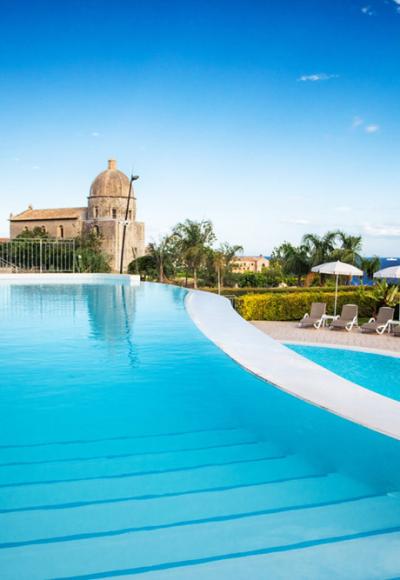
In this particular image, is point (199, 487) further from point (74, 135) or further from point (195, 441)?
point (74, 135)

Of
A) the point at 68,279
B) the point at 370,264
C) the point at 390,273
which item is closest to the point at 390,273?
the point at 390,273

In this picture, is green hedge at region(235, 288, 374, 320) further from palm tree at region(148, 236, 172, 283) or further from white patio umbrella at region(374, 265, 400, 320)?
palm tree at region(148, 236, 172, 283)

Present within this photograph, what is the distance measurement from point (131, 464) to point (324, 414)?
164cm

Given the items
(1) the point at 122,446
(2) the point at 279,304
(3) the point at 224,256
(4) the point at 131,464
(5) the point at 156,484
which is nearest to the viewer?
(5) the point at 156,484

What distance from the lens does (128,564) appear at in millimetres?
2221

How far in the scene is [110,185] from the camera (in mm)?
56781

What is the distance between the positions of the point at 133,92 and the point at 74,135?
16.4 ft

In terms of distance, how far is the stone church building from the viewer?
180ft

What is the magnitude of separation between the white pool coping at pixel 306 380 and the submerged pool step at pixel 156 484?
0.95 meters

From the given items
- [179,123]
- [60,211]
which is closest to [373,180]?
[179,123]

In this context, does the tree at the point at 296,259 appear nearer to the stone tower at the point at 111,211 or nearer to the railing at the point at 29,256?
the railing at the point at 29,256

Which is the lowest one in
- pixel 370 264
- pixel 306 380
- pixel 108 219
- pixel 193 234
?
pixel 306 380

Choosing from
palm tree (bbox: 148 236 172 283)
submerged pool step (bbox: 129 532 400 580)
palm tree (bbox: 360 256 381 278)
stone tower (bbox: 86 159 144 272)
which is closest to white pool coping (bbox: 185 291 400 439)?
submerged pool step (bbox: 129 532 400 580)

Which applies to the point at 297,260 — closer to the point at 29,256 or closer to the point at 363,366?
the point at 29,256
